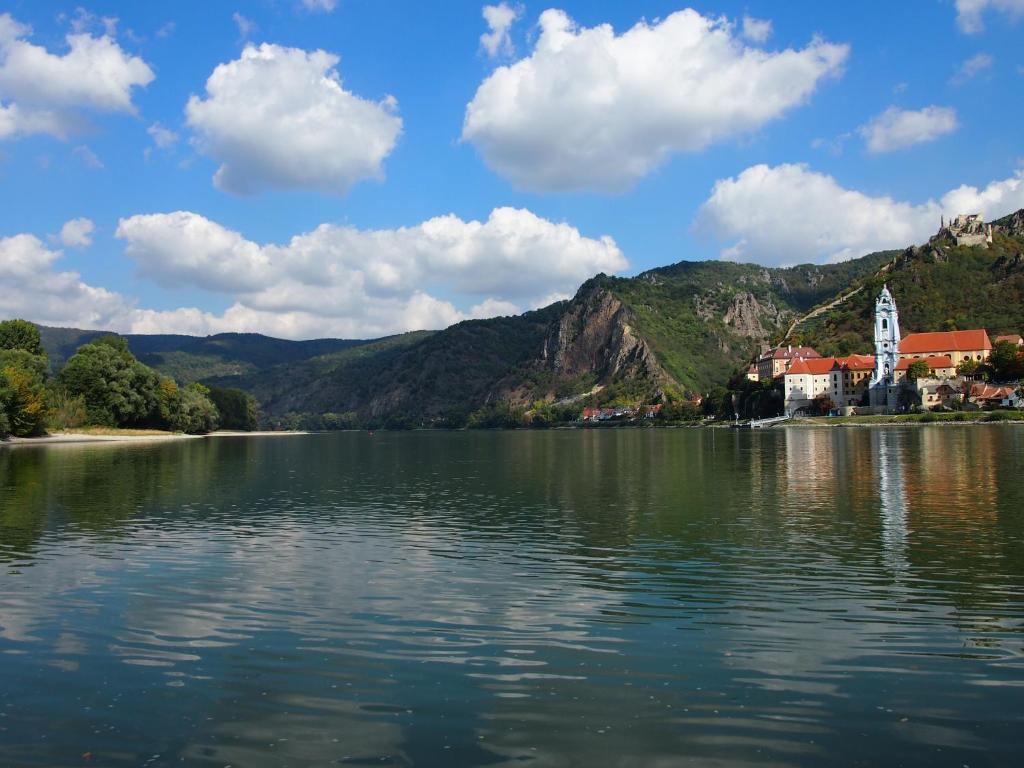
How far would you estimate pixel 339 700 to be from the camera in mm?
12438

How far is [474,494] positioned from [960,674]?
33354 mm

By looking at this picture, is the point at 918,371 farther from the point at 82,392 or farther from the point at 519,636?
the point at 519,636

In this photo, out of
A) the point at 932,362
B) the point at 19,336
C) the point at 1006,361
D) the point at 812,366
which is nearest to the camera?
the point at 19,336

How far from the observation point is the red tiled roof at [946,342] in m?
178

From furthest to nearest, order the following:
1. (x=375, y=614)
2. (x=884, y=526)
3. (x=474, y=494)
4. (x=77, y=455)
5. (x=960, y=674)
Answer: (x=77, y=455)
(x=474, y=494)
(x=884, y=526)
(x=375, y=614)
(x=960, y=674)

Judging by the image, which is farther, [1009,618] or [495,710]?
[1009,618]

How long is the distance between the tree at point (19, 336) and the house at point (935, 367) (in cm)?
17420

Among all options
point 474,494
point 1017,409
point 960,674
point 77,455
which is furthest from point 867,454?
point 1017,409

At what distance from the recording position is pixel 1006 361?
158500 millimetres

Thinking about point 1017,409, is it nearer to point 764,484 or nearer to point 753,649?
point 764,484

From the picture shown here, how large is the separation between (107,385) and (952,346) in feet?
584

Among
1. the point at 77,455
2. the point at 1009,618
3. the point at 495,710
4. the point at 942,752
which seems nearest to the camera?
the point at 942,752

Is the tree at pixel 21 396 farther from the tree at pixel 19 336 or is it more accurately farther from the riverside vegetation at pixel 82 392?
the tree at pixel 19 336

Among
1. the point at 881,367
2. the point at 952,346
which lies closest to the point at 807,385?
the point at 881,367
